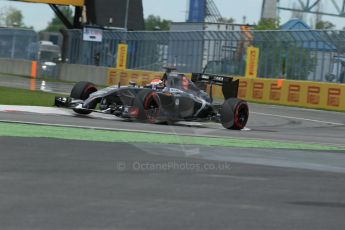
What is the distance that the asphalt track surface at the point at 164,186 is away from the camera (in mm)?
6449

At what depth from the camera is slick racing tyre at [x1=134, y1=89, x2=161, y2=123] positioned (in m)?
16.4

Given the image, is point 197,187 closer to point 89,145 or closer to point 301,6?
point 89,145

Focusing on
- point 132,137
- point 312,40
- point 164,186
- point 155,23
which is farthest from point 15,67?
point 155,23

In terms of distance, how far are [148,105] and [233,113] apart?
6.39 ft

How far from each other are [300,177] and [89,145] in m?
3.45

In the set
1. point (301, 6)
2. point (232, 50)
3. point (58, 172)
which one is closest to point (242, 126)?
point (58, 172)

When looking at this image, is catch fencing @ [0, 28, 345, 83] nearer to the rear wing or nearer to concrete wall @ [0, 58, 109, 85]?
concrete wall @ [0, 58, 109, 85]

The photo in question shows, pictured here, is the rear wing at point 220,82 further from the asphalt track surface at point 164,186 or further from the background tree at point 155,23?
the background tree at point 155,23

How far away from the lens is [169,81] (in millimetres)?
17562

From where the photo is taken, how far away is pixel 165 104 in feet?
55.5

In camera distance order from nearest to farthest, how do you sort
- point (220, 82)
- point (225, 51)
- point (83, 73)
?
point (220, 82) → point (225, 51) → point (83, 73)

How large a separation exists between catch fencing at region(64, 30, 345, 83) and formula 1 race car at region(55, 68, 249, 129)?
1109 cm

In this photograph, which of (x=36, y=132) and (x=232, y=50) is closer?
(x=36, y=132)

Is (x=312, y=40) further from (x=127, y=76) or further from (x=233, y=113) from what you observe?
(x=233, y=113)
